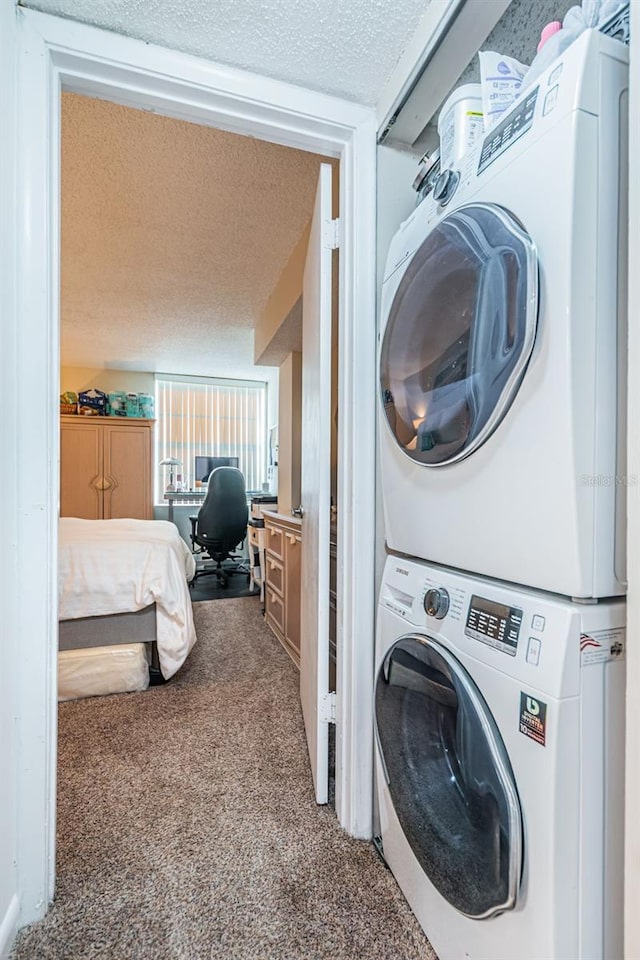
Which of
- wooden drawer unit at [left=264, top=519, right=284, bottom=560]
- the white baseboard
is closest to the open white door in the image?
the white baseboard

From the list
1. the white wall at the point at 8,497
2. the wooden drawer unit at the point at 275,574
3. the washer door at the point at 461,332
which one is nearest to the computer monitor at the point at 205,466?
the wooden drawer unit at the point at 275,574

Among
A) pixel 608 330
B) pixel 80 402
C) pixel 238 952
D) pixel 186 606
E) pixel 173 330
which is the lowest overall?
pixel 238 952

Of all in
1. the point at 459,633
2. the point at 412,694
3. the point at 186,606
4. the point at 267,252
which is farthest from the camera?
the point at 267,252

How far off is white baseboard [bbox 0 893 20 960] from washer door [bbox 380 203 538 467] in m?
1.31

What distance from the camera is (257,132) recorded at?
1.31 metres

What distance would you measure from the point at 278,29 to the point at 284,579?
2.40 meters

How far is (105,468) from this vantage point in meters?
5.00

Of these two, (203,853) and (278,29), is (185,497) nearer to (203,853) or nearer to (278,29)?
(203,853)

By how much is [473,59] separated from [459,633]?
1423 mm

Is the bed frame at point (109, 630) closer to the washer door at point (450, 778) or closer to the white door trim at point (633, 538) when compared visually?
the washer door at point (450, 778)

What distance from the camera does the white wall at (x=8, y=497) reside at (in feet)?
3.14

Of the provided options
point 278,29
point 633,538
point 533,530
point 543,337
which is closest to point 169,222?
point 278,29

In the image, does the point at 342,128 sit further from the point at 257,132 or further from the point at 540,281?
the point at 540,281

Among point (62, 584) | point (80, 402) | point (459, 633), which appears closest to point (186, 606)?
point (62, 584)
